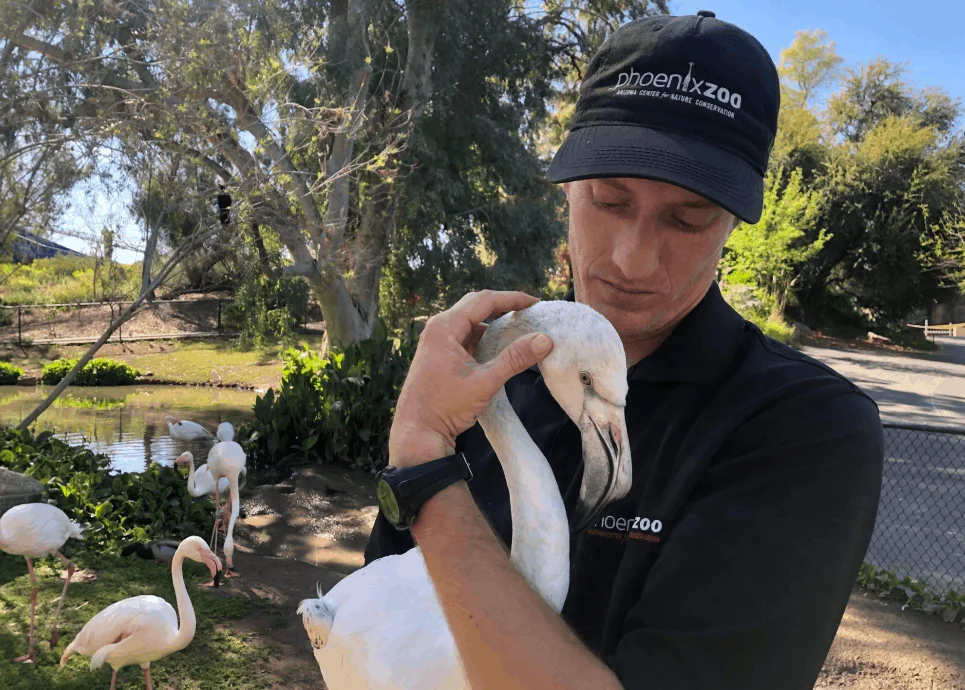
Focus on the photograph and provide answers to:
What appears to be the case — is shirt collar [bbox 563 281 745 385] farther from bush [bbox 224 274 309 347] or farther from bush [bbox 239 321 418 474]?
bush [bbox 224 274 309 347]

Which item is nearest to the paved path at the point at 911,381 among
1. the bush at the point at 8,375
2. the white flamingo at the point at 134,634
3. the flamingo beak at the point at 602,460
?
the white flamingo at the point at 134,634

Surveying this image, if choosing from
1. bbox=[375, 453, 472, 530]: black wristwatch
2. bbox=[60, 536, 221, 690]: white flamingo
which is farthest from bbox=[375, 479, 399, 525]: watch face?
bbox=[60, 536, 221, 690]: white flamingo

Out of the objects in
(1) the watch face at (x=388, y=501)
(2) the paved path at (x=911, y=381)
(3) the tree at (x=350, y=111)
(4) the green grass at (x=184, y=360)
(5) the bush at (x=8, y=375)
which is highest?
(3) the tree at (x=350, y=111)

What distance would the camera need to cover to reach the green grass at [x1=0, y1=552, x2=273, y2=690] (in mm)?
4719

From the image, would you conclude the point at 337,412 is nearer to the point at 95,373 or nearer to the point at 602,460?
the point at 602,460

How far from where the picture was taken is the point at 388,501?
1.19 metres

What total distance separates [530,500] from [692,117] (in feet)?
2.38

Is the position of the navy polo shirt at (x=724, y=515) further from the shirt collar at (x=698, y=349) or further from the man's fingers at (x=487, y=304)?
the man's fingers at (x=487, y=304)

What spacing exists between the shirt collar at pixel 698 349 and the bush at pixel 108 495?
6.51 meters

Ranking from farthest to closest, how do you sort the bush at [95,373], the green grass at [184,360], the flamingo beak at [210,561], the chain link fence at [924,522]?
1. the green grass at [184,360]
2. the bush at [95,373]
3. the chain link fence at [924,522]
4. the flamingo beak at [210,561]

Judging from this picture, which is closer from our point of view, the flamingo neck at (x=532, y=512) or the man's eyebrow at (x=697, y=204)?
the flamingo neck at (x=532, y=512)

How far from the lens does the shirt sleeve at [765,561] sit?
3.59 ft

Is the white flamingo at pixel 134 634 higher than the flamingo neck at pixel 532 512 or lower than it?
lower

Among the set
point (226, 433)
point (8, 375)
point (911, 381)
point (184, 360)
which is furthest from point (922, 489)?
point (8, 375)
